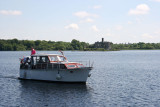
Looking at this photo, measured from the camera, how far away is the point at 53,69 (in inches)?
1273

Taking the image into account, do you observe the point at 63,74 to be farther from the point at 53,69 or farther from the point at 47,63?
the point at 47,63

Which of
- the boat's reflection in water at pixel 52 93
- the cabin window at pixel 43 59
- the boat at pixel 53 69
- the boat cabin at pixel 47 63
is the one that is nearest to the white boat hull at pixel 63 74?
the boat at pixel 53 69

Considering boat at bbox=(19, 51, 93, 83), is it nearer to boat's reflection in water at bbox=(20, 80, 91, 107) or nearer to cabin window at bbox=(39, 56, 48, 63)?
cabin window at bbox=(39, 56, 48, 63)

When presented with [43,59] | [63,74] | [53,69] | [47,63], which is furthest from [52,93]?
[43,59]

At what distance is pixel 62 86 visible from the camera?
31922mm

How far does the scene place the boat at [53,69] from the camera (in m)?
31.7

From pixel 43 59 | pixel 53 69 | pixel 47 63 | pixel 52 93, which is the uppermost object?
pixel 43 59

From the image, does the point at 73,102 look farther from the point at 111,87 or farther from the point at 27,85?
the point at 27,85

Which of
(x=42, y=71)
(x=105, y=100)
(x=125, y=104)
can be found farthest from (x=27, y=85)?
(x=125, y=104)

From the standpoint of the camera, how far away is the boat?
31.7m

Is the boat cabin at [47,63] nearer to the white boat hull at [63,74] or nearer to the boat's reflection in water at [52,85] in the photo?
the white boat hull at [63,74]

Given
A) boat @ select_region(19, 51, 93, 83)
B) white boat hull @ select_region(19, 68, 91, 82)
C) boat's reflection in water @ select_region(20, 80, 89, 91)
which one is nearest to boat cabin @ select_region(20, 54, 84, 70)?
boat @ select_region(19, 51, 93, 83)

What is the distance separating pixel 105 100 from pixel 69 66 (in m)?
8.85

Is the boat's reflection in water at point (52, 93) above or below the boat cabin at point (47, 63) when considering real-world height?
below
